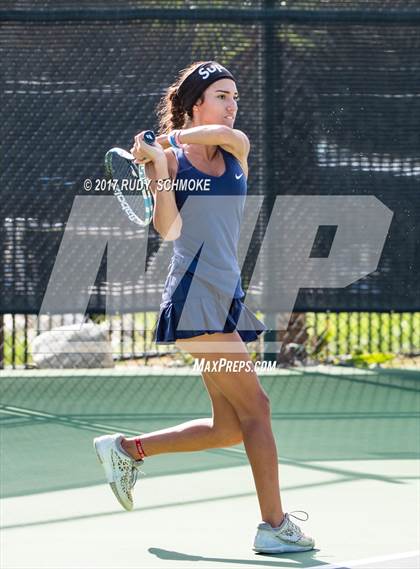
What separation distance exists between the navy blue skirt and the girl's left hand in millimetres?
511

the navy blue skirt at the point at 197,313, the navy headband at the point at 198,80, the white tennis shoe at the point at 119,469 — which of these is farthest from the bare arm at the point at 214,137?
the white tennis shoe at the point at 119,469

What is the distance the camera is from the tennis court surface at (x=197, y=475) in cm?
501

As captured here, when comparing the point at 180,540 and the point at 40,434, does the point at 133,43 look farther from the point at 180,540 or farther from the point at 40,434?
the point at 180,540

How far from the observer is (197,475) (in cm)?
651

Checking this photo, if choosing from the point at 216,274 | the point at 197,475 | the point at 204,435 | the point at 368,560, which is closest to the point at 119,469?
the point at 204,435

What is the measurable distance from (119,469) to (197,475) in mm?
1259

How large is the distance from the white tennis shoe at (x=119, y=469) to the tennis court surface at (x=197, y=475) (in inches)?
6.6

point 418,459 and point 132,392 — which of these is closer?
point 418,459

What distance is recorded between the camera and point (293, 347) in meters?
10.1

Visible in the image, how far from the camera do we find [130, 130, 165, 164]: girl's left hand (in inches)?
186

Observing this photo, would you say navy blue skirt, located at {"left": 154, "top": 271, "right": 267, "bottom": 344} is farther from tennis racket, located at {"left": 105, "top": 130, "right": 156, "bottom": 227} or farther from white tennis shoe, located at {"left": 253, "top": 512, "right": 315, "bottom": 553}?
white tennis shoe, located at {"left": 253, "top": 512, "right": 315, "bottom": 553}

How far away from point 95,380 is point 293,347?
5.41ft

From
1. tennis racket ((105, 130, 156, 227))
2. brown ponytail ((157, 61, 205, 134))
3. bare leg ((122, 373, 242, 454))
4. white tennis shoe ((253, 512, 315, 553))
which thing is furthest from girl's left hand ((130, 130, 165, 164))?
white tennis shoe ((253, 512, 315, 553))

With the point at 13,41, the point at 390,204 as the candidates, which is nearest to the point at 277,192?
the point at 390,204
